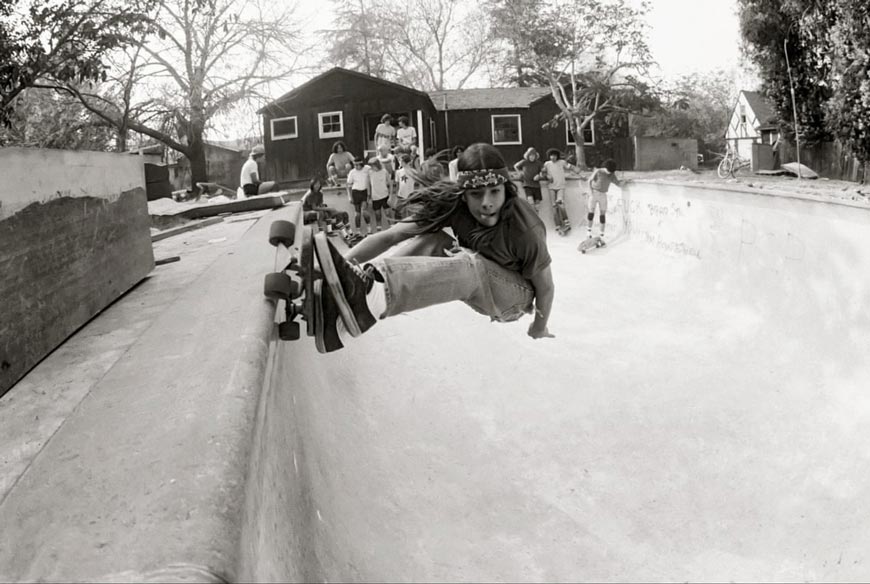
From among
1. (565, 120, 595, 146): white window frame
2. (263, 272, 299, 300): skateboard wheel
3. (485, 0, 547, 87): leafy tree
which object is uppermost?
(485, 0, 547, 87): leafy tree

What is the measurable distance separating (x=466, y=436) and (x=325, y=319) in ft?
8.12

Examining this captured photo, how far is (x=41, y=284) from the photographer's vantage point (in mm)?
3420

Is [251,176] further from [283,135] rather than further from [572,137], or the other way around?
[572,137]

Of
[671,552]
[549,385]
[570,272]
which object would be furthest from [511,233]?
[570,272]

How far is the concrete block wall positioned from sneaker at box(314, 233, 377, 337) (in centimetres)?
129

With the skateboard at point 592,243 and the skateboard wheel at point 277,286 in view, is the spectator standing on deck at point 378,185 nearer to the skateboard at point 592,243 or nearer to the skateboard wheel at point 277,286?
the skateboard at point 592,243

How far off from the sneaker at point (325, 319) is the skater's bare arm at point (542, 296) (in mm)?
1472

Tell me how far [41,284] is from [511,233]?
2.40 meters

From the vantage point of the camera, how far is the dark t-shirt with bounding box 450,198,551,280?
419 centimetres

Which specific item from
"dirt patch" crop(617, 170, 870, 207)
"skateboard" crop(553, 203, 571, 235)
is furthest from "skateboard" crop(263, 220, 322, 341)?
"skateboard" crop(553, 203, 571, 235)

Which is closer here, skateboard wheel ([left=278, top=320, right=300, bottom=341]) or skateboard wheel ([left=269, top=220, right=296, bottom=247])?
skateboard wheel ([left=278, top=320, right=300, bottom=341])

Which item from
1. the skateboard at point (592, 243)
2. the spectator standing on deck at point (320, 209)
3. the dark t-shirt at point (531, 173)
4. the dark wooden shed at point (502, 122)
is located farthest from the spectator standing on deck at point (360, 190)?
the dark wooden shed at point (502, 122)

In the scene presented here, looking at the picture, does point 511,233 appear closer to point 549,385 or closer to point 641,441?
point 641,441

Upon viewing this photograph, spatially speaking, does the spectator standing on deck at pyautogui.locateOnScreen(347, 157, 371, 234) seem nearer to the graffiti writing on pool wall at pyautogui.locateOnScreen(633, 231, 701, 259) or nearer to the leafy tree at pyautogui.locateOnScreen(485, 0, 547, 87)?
the graffiti writing on pool wall at pyautogui.locateOnScreen(633, 231, 701, 259)
